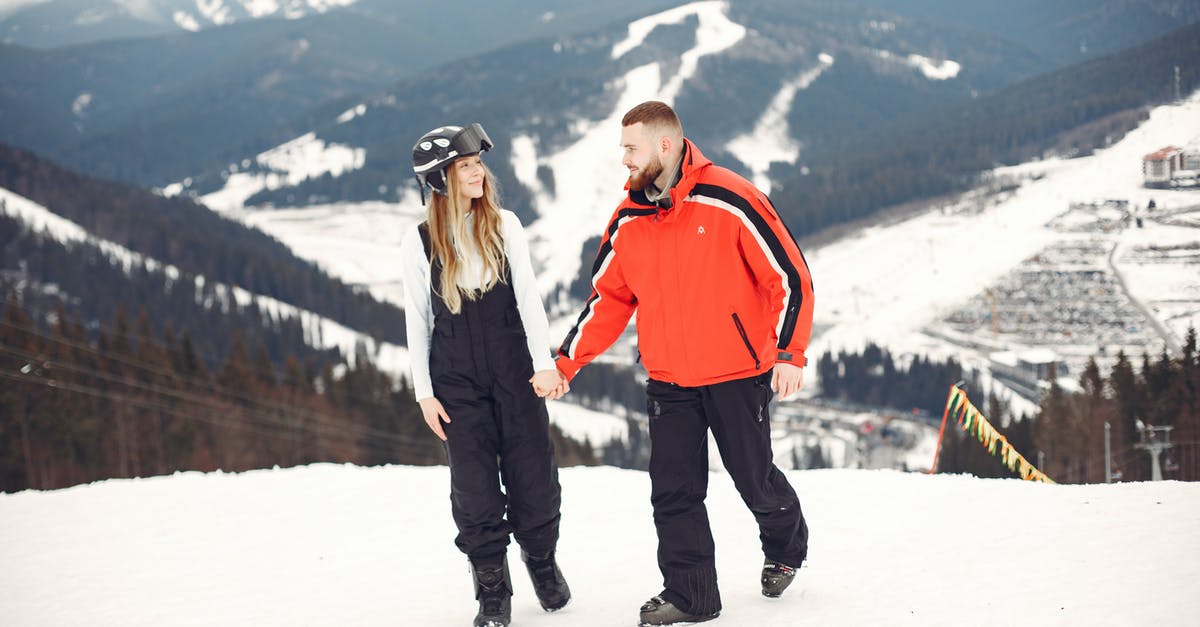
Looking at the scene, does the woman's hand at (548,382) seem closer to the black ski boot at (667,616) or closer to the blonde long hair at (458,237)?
the blonde long hair at (458,237)

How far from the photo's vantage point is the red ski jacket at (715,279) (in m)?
5.12

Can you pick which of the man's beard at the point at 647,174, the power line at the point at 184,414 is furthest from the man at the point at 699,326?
the power line at the point at 184,414

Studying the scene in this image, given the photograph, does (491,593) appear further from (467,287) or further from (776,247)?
(776,247)

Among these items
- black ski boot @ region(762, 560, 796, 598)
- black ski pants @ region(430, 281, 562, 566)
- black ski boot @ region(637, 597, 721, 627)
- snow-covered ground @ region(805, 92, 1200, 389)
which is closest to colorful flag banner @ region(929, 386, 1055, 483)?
black ski boot @ region(762, 560, 796, 598)

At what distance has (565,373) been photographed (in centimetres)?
550

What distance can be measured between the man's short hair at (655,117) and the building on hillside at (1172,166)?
313ft

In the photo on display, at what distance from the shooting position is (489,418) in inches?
217

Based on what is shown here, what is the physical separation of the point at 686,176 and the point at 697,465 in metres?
1.43

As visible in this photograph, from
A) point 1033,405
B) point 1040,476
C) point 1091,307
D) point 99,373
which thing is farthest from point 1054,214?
point 1040,476

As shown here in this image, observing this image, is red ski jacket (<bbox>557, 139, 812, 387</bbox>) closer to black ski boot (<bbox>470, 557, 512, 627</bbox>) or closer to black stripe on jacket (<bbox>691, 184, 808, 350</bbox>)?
black stripe on jacket (<bbox>691, 184, 808, 350</bbox>)

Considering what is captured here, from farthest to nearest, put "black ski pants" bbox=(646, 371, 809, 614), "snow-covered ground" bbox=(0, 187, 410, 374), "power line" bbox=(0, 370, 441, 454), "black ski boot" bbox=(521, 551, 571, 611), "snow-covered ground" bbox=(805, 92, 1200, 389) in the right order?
"snow-covered ground" bbox=(0, 187, 410, 374) < "snow-covered ground" bbox=(805, 92, 1200, 389) < "power line" bbox=(0, 370, 441, 454) < "black ski boot" bbox=(521, 551, 571, 611) < "black ski pants" bbox=(646, 371, 809, 614)

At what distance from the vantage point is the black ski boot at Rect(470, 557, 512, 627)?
555 centimetres

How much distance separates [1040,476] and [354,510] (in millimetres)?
6517

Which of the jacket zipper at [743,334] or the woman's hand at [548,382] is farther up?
the jacket zipper at [743,334]
